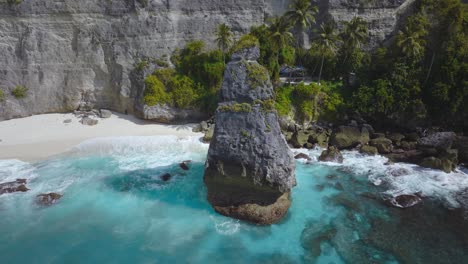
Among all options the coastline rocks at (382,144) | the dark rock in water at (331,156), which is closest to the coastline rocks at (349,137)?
the coastline rocks at (382,144)

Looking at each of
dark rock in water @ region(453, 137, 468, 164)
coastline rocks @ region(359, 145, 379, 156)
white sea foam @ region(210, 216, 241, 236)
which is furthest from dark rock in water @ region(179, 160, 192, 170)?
dark rock in water @ region(453, 137, 468, 164)

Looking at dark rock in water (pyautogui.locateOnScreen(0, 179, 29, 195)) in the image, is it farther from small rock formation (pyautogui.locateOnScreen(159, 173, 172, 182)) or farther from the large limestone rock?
A: the large limestone rock

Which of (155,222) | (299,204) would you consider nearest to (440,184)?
(299,204)

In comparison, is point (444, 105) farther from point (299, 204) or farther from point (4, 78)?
point (4, 78)

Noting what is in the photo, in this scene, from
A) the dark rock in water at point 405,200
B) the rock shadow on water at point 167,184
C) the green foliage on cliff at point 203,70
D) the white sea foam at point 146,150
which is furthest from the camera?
the green foliage on cliff at point 203,70

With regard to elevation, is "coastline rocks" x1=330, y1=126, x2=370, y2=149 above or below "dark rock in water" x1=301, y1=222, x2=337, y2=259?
above

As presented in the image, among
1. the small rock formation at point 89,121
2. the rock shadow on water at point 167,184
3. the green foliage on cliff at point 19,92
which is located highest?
the green foliage on cliff at point 19,92

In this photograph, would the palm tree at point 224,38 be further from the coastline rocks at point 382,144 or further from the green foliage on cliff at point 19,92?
the green foliage on cliff at point 19,92
